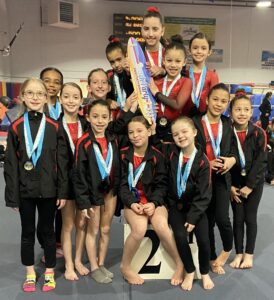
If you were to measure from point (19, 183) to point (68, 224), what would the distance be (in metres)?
0.46

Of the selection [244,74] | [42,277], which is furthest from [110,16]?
[42,277]

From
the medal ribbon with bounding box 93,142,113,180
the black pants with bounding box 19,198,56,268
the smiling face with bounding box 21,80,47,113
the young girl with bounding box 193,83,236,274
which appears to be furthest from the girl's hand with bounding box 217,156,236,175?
the smiling face with bounding box 21,80,47,113

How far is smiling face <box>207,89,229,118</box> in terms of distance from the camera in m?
2.14

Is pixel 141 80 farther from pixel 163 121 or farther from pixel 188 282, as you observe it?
pixel 188 282

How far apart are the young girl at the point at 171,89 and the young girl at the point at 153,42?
0.07 meters

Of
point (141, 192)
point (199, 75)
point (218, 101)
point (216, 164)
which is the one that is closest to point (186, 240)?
point (141, 192)

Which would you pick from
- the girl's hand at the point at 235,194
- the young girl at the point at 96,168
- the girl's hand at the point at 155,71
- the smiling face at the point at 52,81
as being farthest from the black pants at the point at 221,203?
the smiling face at the point at 52,81

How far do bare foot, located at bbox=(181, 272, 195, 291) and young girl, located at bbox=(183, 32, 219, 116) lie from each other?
1.11 meters

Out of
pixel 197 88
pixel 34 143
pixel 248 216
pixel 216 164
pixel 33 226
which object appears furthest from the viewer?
pixel 248 216

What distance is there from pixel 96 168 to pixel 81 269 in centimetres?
77

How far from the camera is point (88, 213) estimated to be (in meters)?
2.14

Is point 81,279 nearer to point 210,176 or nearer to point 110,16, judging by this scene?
point 210,176

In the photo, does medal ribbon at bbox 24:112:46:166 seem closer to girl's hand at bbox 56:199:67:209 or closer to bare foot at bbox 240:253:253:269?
girl's hand at bbox 56:199:67:209

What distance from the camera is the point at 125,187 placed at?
215 centimetres
